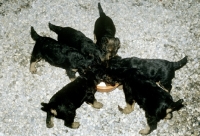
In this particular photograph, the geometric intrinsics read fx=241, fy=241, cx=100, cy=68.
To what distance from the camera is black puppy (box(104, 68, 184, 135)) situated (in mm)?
4957

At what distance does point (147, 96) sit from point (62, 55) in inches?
90.7

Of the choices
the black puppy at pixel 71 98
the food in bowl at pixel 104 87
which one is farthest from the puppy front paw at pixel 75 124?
the food in bowl at pixel 104 87

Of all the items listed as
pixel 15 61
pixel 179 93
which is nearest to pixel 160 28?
pixel 179 93

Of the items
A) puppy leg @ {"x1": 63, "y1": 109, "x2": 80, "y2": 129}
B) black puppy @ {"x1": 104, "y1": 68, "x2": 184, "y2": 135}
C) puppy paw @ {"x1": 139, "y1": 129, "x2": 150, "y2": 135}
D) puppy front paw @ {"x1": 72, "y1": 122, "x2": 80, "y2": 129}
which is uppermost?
black puppy @ {"x1": 104, "y1": 68, "x2": 184, "y2": 135}

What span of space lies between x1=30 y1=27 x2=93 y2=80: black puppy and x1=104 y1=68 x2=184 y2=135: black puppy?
2.66 feet

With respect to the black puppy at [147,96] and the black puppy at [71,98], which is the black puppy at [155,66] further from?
the black puppy at [71,98]

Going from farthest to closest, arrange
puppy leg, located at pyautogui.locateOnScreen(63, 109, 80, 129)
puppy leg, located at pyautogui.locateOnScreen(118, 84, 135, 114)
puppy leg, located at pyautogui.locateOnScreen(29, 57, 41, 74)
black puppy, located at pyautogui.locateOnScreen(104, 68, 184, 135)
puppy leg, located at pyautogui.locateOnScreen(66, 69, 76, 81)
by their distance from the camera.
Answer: puppy leg, located at pyautogui.locateOnScreen(29, 57, 41, 74), puppy leg, located at pyautogui.locateOnScreen(66, 69, 76, 81), puppy leg, located at pyautogui.locateOnScreen(118, 84, 135, 114), puppy leg, located at pyautogui.locateOnScreen(63, 109, 80, 129), black puppy, located at pyautogui.locateOnScreen(104, 68, 184, 135)

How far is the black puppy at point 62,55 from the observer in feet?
19.1

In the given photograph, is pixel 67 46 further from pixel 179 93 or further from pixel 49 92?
pixel 179 93

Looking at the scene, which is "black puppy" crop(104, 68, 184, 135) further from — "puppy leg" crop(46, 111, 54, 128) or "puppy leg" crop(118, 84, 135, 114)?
"puppy leg" crop(46, 111, 54, 128)

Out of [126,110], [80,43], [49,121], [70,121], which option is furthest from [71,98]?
[80,43]

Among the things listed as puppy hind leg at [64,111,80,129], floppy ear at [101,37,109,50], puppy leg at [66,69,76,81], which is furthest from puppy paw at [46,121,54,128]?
floppy ear at [101,37,109,50]

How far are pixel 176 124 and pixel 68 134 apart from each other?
2.65m

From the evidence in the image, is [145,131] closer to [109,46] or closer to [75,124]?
[75,124]
